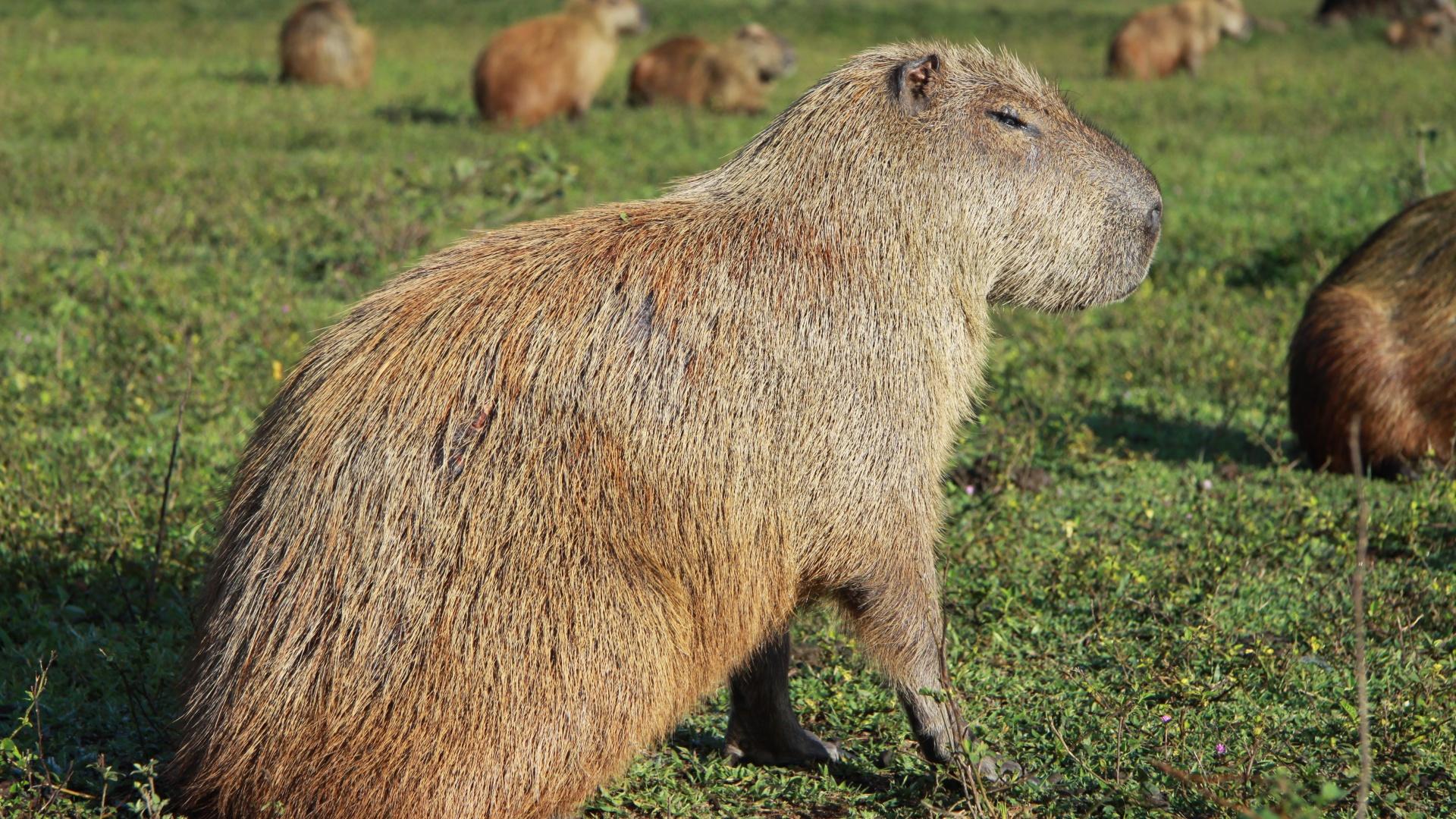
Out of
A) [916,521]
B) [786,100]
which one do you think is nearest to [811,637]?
[916,521]

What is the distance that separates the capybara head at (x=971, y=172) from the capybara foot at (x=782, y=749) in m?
0.99

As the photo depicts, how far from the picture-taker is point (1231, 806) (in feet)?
7.22

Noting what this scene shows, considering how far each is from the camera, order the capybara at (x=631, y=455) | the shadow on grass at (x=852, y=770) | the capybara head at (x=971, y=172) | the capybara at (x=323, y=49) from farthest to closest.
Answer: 1. the capybara at (x=323, y=49)
2. the shadow on grass at (x=852, y=770)
3. the capybara head at (x=971, y=172)
4. the capybara at (x=631, y=455)

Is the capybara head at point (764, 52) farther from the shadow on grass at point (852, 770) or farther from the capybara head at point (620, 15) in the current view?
the shadow on grass at point (852, 770)

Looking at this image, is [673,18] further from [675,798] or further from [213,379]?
[675,798]

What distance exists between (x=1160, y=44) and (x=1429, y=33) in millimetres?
4507

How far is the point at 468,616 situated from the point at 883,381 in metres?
0.84

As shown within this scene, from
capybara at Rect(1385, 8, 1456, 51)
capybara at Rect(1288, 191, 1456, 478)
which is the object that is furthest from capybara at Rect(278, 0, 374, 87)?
capybara at Rect(1385, 8, 1456, 51)

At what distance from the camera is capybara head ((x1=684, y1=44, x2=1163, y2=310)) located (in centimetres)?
272

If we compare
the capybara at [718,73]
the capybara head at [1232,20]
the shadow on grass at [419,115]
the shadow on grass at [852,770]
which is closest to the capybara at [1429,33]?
the capybara head at [1232,20]

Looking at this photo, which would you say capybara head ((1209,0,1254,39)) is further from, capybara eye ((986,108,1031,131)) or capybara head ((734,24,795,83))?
capybara eye ((986,108,1031,131))

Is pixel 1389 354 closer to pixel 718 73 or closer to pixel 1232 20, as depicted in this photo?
pixel 718 73

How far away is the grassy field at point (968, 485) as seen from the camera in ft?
9.70

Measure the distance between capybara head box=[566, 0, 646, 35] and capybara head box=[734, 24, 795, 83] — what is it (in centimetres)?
134
